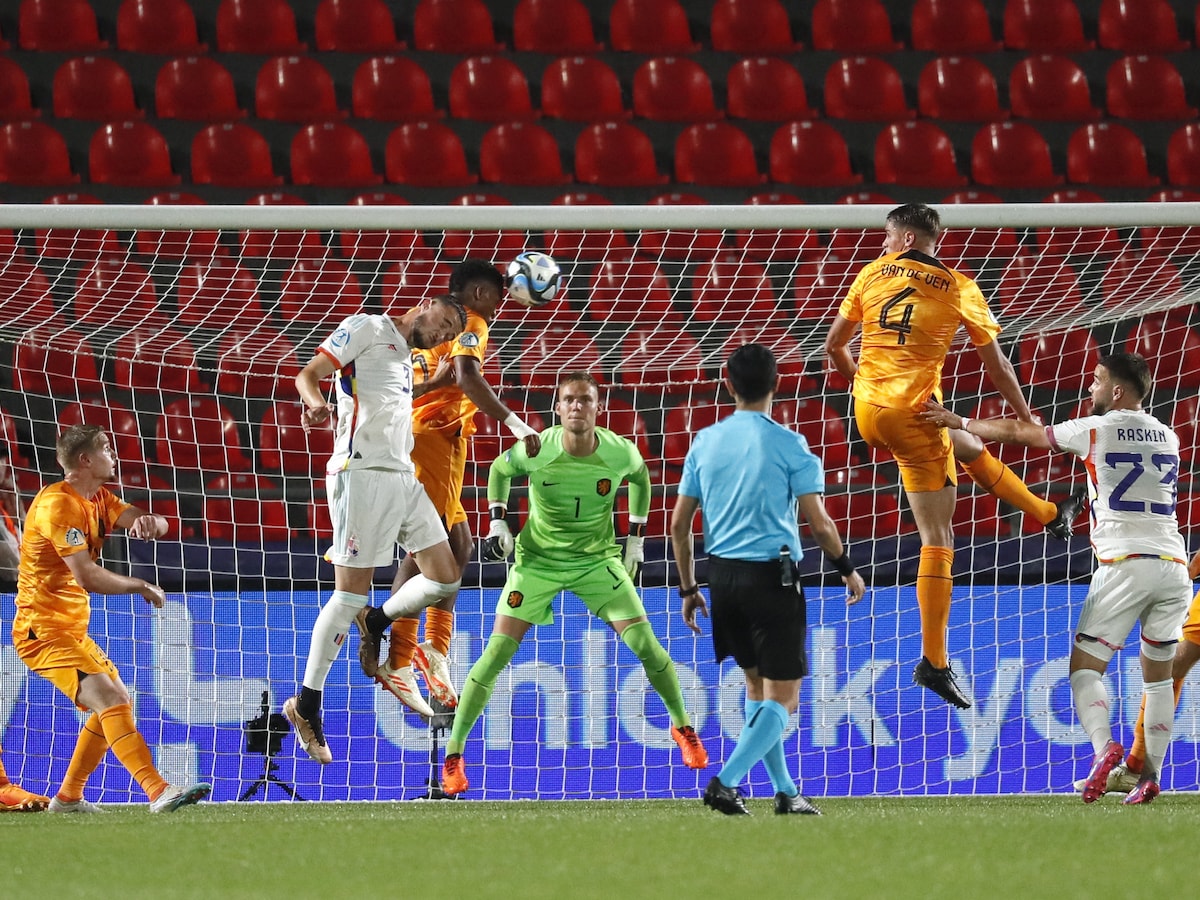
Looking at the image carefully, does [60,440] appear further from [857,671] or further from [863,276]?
[857,671]

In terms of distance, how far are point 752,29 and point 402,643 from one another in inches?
284

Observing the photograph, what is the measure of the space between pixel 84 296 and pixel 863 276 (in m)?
4.88

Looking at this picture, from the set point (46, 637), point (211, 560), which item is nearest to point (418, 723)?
point (211, 560)

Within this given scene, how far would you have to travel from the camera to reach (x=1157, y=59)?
12438 millimetres

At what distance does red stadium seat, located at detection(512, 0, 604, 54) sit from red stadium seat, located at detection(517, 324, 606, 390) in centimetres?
416

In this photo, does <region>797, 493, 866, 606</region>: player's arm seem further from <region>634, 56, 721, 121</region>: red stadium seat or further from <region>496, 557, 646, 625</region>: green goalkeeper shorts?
<region>634, 56, 721, 121</region>: red stadium seat

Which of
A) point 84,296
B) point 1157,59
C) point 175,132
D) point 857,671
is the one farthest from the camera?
point 1157,59

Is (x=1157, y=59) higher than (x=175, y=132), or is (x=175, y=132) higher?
(x=1157, y=59)

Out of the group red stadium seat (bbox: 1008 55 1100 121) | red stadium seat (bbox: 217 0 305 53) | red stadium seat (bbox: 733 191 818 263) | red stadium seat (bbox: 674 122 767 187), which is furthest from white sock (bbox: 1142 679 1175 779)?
red stadium seat (bbox: 217 0 305 53)

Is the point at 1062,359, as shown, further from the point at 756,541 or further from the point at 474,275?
the point at 756,541

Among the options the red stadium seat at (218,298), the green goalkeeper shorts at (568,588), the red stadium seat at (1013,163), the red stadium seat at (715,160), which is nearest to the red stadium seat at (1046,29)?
the red stadium seat at (1013,163)

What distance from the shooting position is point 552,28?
12492mm

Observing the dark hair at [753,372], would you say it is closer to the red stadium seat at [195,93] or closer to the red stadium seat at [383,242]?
the red stadium seat at [383,242]

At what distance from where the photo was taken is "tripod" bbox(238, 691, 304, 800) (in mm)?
7555
